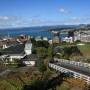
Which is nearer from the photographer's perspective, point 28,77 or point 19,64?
point 28,77

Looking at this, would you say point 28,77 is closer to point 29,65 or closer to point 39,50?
point 29,65

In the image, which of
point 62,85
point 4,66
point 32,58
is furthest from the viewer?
point 32,58

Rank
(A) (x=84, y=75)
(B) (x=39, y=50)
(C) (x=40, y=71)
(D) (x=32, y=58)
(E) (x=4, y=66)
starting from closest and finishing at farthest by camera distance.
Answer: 1. (A) (x=84, y=75)
2. (C) (x=40, y=71)
3. (E) (x=4, y=66)
4. (D) (x=32, y=58)
5. (B) (x=39, y=50)

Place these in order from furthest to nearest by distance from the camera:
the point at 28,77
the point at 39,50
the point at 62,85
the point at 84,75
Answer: the point at 39,50 < the point at 28,77 < the point at 84,75 < the point at 62,85

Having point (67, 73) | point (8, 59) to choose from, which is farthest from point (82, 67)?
point (8, 59)

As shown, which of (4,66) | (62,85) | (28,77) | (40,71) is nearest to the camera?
(62,85)

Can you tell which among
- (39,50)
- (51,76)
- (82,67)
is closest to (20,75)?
(51,76)

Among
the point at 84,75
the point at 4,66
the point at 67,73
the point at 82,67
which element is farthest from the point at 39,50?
the point at 84,75

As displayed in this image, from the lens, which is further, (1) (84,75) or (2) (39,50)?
(2) (39,50)

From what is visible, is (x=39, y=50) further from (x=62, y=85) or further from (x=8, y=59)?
(x=62, y=85)
